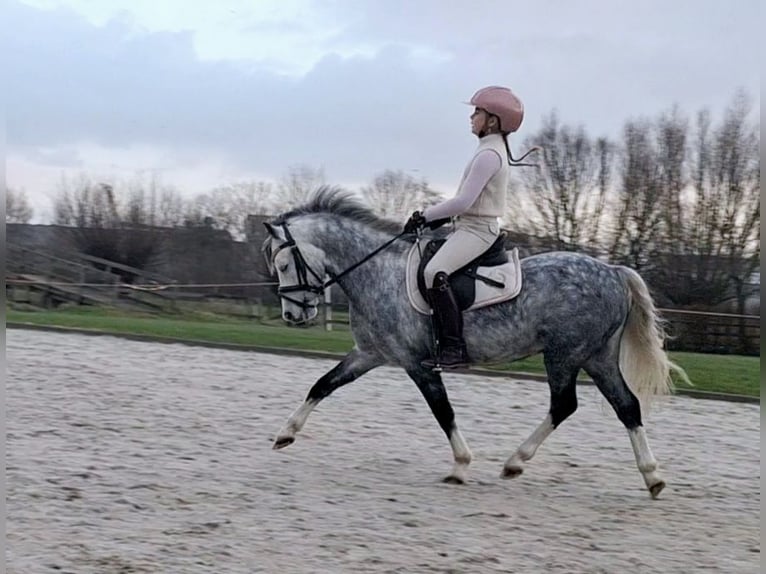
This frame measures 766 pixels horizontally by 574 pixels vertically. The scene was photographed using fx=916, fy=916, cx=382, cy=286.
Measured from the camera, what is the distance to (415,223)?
6023mm

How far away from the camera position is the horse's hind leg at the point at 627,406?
19.0ft

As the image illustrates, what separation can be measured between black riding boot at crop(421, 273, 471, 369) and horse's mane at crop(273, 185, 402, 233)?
30.0 inches

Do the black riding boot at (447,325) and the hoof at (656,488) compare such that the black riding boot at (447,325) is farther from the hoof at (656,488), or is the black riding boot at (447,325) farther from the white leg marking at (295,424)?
the hoof at (656,488)

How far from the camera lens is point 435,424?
26.6ft

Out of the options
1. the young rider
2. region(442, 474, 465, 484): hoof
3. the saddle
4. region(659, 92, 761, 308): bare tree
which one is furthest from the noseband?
region(659, 92, 761, 308): bare tree

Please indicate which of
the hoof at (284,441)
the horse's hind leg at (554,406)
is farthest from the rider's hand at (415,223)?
the hoof at (284,441)

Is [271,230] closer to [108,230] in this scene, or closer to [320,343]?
[320,343]

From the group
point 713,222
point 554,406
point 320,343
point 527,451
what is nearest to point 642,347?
point 554,406

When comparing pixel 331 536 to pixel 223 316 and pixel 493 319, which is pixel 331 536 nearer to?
pixel 493 319

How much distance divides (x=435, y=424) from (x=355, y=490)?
253 cm

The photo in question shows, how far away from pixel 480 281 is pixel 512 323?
351 mm

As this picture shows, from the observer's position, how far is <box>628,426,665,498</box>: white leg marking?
18.9 ft

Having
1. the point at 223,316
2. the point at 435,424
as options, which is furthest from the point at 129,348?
the point at 223,316

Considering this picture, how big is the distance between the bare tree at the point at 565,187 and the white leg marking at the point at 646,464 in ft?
68.8
